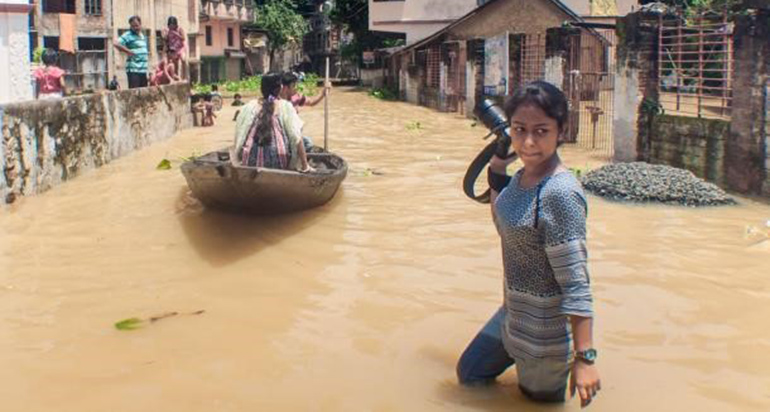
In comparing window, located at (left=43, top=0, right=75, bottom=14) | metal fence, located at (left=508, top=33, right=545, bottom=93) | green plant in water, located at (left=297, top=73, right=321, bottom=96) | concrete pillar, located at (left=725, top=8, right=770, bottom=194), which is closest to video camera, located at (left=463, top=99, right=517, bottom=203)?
concrete pillar, located at (left=725, top=8, right=770, bottom=194)

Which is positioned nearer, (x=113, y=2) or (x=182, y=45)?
(x=182, y=45)

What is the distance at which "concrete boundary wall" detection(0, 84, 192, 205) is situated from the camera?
862 cm

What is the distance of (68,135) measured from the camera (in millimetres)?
10180

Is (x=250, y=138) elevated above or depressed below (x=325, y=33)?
below

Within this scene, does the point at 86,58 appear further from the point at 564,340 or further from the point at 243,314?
the point at 564,340

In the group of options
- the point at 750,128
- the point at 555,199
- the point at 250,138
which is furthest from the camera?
the point at 750,128

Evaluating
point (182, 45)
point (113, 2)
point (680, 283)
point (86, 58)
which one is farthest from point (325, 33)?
point (680, 283)

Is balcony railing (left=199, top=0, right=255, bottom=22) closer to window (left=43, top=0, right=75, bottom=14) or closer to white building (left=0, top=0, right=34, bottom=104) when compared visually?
window (left=43, top=0, right=75, bottom=14)

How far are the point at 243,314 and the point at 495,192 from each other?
8.16 ft

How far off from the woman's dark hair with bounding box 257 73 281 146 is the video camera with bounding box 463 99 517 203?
418 centimetres

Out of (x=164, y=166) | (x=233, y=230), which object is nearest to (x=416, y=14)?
(x=164, y=166)

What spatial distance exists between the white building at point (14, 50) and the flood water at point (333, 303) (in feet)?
8.43

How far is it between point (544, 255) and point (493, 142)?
2.22 ft

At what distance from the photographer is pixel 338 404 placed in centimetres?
409
